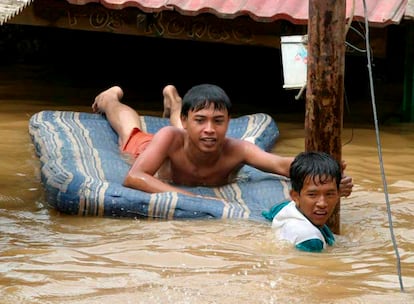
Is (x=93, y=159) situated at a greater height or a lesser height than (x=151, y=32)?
lesser

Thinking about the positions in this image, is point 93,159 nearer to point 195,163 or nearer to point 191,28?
point 195,163

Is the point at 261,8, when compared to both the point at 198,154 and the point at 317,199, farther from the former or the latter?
the point at 317,199

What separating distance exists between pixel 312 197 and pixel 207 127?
4.23 ft

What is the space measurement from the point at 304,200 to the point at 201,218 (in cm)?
93

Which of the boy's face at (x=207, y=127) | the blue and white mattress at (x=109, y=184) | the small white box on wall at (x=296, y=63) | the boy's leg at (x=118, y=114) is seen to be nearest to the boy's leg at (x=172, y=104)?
the boy's leg at (x=118, y=114)

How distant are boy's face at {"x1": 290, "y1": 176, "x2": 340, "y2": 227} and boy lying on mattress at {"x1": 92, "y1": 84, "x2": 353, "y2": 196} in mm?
1218

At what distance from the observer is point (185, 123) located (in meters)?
6.61

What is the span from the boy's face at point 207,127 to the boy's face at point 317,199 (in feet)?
3.98

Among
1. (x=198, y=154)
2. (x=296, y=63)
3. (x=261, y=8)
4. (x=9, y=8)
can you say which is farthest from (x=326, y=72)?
(x=261, y=8)

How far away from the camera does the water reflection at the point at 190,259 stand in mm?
4637

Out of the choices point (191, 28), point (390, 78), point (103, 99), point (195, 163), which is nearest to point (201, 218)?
point (195, 163)

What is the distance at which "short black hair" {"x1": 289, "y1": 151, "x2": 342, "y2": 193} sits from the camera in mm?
5312

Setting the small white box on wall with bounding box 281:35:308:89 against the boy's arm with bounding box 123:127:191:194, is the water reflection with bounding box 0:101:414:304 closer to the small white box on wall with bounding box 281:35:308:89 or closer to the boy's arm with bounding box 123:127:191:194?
the boy's arm with bounding box 123:127:191:194

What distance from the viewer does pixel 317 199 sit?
5355mm
